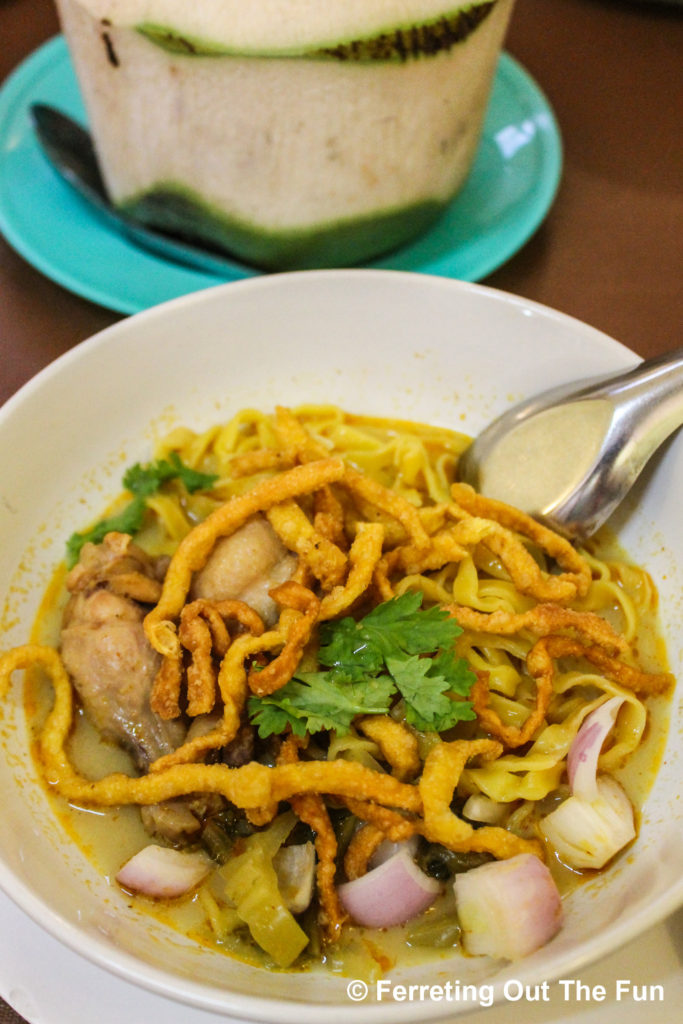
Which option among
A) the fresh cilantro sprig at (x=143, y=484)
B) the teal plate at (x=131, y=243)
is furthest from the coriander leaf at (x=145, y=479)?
the teal plate at (x=131, y=243)

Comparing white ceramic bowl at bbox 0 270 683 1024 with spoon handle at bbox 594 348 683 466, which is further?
spoon handle at bbox 594 348 683 466

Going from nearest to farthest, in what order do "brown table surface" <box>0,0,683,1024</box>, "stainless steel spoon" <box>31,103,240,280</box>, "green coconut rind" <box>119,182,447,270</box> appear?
"green coconut rind" <box>119,182,447,270</box> < "stainless steel spoon" <box>31,103,240,280</box> < "brown table surface" <box>0,0,683,1024</box>

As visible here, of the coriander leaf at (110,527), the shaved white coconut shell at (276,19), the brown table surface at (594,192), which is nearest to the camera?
the shaved white coconut shell at (276,19)

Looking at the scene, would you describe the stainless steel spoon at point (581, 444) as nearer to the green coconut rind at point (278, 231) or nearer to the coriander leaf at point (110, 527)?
the green coconut rind at point (278, 231)

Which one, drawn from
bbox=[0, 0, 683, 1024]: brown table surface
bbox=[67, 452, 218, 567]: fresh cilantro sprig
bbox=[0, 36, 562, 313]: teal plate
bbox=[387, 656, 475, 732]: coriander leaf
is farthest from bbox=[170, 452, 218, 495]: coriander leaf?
bbox=[387, 656, 475, 732]: coriander leaf

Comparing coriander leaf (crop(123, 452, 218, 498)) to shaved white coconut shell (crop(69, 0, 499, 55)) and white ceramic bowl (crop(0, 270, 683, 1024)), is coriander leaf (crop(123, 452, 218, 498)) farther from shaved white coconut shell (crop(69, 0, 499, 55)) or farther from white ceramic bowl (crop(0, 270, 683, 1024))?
shaved white coconut shell (crop(69, 0, 499, 55))

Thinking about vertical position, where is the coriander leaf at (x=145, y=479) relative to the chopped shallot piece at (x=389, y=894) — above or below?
above

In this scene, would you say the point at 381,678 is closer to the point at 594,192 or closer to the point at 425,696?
the point at 425,696
